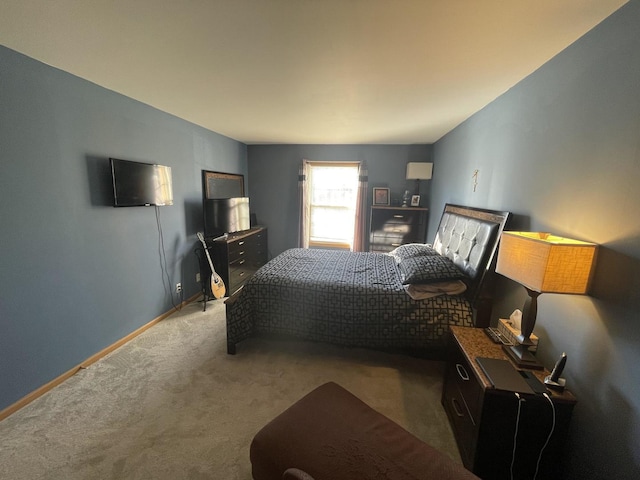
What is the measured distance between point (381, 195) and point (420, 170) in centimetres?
74

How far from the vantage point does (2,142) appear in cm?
158

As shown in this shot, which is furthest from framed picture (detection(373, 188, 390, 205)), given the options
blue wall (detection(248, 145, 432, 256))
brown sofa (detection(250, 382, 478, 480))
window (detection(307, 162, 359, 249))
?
brown sofa (detection(250, 382, 478, 480))

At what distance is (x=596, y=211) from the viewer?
1.22 m

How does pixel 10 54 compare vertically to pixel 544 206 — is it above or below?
above

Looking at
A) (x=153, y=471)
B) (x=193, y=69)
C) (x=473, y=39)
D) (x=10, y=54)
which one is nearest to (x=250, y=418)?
(x=153, y=471)

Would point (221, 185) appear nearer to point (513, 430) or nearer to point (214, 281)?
point (214, 281)

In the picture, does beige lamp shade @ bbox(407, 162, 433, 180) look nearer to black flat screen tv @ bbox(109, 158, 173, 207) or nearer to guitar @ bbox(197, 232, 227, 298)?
guitar @ bbox(197, 232, 227, 298)

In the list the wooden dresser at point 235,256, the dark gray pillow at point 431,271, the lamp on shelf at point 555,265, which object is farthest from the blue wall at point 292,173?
the lamp on shelf at point 555,265

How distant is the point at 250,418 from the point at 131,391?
951 mm

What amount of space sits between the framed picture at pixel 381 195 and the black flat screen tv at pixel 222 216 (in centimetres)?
224

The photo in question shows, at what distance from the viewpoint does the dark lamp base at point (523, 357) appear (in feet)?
4.39

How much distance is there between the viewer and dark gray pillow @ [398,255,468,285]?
6.87 feet

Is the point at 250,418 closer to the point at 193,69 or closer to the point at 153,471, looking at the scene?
the point at 153,471

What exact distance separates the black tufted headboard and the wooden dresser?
266cm
